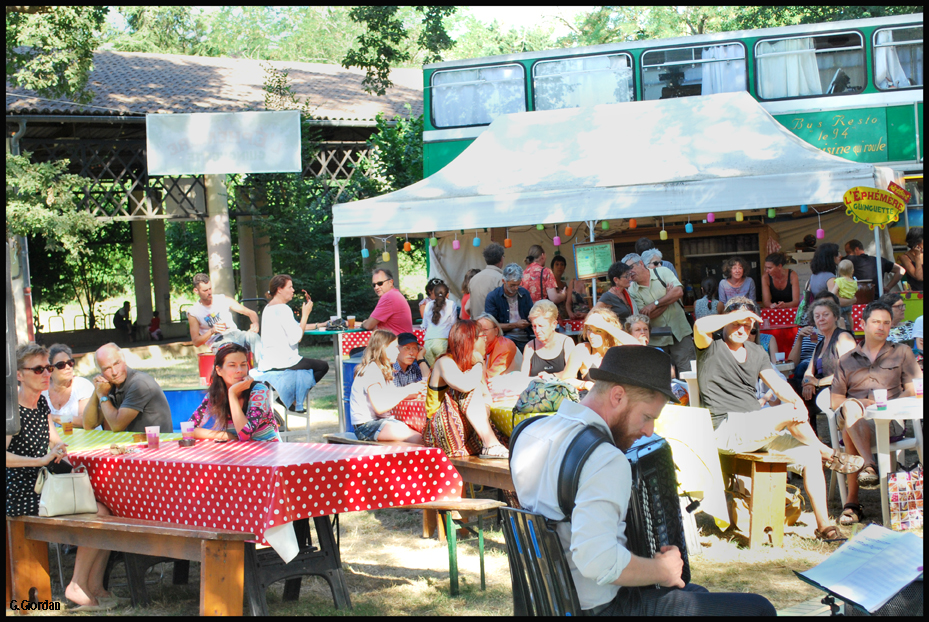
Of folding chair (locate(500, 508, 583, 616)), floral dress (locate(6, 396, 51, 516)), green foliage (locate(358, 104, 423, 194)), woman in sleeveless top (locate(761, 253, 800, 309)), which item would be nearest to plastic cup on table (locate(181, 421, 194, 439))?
floral dress (locate(6, 396, 51, 516))

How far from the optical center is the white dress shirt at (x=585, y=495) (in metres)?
2.44

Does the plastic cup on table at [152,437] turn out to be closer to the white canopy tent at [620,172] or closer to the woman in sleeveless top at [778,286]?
the white canopy tent at [620,172]

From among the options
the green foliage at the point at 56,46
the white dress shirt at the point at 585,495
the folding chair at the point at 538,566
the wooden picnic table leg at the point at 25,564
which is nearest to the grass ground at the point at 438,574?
the wooden picnic table leg at the point at 25,564

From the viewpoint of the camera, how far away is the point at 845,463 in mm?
5410

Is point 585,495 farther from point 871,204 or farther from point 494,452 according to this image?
point 871,204

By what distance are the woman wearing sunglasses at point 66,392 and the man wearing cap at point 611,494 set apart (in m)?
4.27

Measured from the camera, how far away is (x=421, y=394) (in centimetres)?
616

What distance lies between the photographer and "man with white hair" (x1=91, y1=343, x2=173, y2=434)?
5.70 meters

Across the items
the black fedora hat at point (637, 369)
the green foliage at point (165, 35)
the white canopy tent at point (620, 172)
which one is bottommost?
the black fedora hat at point (637, 369)

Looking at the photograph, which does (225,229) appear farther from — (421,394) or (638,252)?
(421,394)

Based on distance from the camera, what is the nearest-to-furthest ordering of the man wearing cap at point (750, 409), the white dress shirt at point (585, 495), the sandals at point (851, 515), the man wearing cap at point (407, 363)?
the white dress shirt at point (585, 495), the man wearing cap at point (750, 409), the sandals at point (851, 515), the man wearing cap at point (407, 363)

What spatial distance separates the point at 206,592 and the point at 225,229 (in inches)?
653

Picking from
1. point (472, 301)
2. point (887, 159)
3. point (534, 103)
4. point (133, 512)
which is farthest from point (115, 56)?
point (133, 512)

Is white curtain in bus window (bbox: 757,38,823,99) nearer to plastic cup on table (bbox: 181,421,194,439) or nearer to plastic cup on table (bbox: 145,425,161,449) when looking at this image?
plastic cup on table (bbox: 181,421,194,439)
